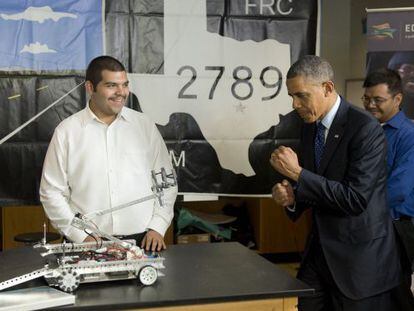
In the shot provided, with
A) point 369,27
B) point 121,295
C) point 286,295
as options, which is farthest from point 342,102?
point 369,27

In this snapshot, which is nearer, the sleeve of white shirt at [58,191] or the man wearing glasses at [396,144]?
the sleeve of white shirt at [58,191]

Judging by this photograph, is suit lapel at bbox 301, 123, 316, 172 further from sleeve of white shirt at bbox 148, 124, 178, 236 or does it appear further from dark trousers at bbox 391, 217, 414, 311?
sleeve of white shirt at bbox 148, 124, 178, 236

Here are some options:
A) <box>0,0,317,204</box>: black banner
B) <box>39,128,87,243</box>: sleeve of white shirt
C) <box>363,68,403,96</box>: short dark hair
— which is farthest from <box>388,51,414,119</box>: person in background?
<box>39,128,87,243</box>: sleeve of white shirt

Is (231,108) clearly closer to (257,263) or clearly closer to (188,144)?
(188,144)

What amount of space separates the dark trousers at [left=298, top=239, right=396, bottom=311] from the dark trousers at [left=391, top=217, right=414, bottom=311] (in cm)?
5

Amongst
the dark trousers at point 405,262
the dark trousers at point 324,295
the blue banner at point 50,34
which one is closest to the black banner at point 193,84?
the blue banner at point 50,34

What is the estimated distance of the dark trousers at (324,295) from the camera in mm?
1971

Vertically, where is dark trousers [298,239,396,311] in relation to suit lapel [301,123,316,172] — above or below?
below

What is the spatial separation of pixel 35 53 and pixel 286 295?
1948 mm

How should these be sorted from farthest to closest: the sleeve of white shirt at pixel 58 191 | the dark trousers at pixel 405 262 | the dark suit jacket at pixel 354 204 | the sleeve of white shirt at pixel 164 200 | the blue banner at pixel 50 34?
the blue banner at pixel 50 34, the sleeve of white shirt at pixel 164 200, the sleeve of white shirt at pixel 58 191, the dark trousers at pixel 405 262, the dark suit jacket at pixel 354 204

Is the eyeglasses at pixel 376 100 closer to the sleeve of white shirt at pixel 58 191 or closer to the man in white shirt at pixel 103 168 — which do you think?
the man in white shirt at pixel 103 168

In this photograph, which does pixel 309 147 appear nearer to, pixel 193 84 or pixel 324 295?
pixel 324 295

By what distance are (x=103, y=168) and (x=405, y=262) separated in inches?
51.5

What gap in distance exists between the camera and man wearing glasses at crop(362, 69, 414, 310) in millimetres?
2453
